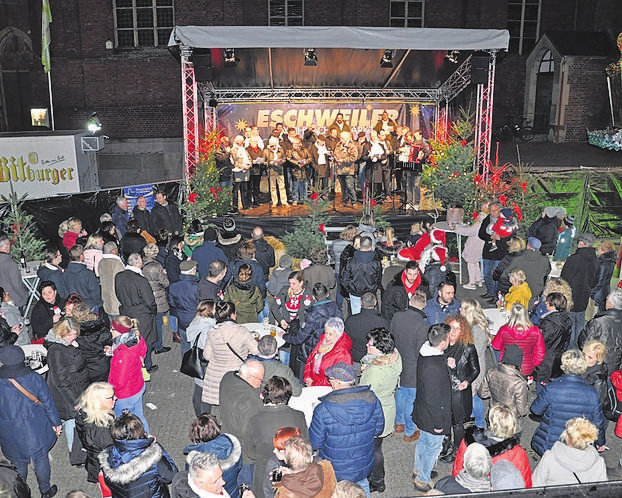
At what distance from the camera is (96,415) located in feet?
14.4

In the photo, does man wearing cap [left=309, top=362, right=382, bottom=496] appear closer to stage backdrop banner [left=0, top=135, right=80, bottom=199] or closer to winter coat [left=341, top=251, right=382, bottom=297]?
winter coat [left=341, top=251, right=382, bottom=297]

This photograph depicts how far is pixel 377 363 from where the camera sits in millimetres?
4855

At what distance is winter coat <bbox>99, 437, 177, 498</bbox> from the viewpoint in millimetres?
3588

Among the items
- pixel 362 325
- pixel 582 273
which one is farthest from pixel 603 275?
pixel 362 325

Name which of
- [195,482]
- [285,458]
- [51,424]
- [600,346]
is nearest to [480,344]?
[600,346]

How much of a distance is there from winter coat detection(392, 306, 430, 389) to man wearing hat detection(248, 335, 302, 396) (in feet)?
3.88

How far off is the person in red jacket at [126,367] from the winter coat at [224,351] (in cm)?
62

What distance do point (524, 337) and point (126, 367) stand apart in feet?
11.6

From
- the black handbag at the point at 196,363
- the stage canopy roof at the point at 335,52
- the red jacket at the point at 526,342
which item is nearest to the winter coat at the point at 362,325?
the red jacket at the point at 526,342

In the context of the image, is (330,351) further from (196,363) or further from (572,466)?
(572,466)

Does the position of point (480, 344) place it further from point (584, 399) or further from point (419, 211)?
point (419, 211)

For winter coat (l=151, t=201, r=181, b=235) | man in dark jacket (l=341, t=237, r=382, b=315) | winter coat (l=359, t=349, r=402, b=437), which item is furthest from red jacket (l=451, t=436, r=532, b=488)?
winter coat (l=151, t=201, r=181, b=235)

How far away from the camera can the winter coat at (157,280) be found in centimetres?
739

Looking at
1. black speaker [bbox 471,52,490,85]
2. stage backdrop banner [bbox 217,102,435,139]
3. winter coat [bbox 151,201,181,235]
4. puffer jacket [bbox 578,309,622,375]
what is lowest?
winter coat [bbox 151,201,181,235]
